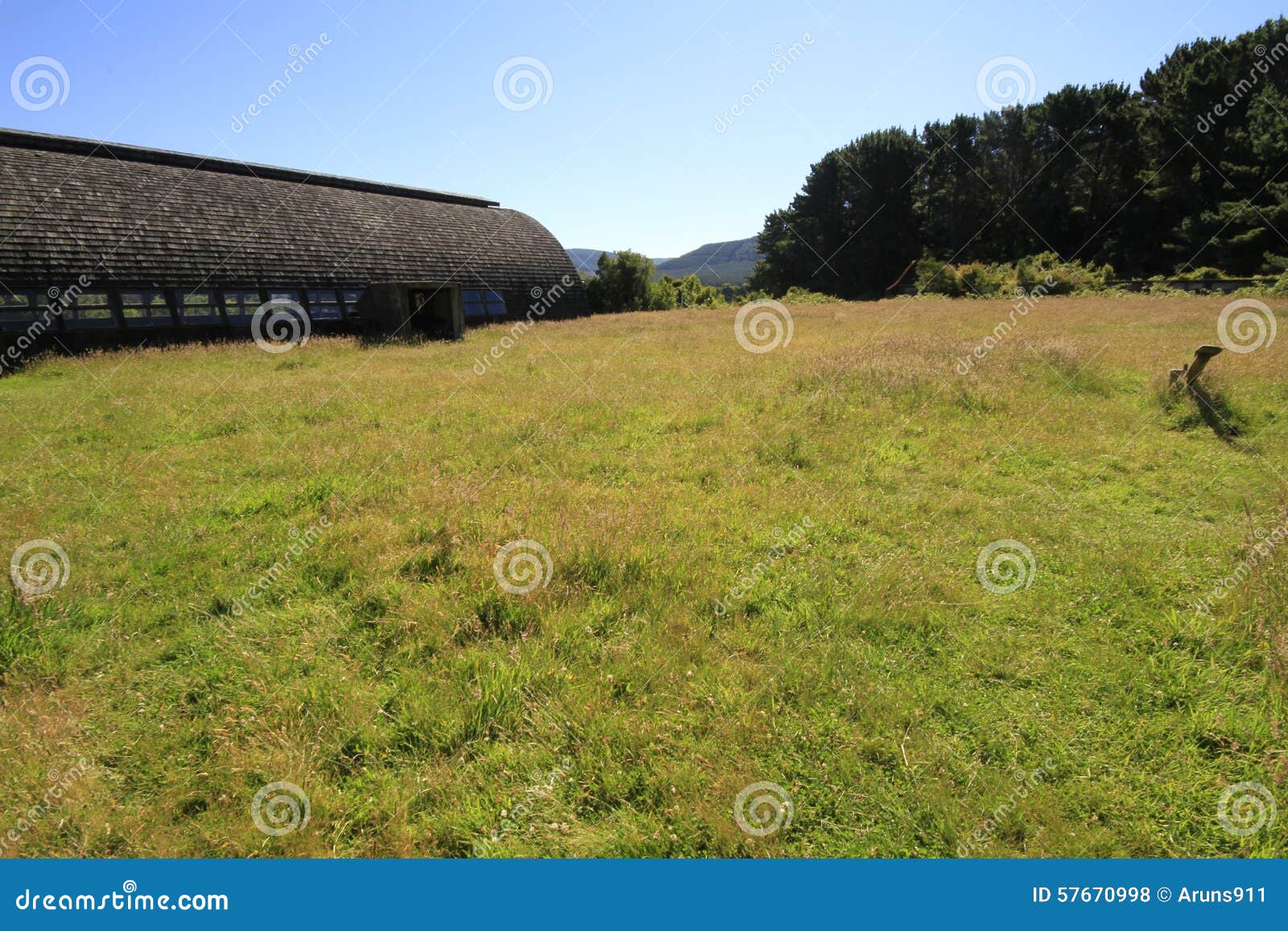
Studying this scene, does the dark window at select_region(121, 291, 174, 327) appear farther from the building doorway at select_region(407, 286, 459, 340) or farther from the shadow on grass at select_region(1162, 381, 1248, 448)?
the shadow on grass at select_region(1162, 381, 1248, 448)

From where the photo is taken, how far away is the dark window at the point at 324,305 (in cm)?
2272

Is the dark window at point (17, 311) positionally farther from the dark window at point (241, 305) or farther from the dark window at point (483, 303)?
the dark window at point (483, 303)

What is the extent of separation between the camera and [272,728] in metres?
3.38

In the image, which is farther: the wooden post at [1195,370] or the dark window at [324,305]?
the dark window at [324,305]

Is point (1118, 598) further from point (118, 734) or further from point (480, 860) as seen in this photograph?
point (118, 734)

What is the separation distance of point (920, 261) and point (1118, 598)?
175 ft

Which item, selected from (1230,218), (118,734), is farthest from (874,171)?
(118,734)

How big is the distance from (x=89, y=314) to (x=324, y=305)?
7.16 m

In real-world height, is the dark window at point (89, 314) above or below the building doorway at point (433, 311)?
below

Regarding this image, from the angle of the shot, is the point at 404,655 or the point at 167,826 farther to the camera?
the point at 404,655

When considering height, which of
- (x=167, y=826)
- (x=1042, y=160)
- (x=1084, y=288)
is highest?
(x=1042, y=160)

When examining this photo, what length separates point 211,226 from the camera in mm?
20797

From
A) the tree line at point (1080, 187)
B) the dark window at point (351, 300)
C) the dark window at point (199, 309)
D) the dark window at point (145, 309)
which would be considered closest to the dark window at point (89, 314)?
the dark window at point (145, 309)

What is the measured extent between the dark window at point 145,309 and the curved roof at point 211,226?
532 millimetres
